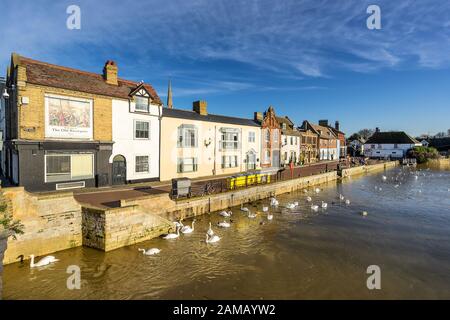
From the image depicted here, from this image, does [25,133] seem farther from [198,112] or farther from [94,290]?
[198,112]

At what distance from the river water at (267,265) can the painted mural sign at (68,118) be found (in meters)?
10.5

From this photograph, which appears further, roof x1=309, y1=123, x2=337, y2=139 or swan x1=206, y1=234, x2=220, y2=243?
roof x1=309, y1=123, x2=337, y2=139

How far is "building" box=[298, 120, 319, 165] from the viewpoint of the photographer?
2187 inches

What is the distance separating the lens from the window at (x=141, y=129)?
80.9 ft

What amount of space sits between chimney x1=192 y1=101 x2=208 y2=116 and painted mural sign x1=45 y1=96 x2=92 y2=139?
13810 millimetres

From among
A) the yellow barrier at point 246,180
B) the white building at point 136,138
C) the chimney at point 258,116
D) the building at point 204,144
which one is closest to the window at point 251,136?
the building at point 204,144

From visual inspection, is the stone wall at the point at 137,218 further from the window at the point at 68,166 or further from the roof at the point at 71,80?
the roof at the point at 71,80

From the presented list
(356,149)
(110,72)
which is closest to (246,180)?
(110,72)

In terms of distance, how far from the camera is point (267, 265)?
12539 millimetres

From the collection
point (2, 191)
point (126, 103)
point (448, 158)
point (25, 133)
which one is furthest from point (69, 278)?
point (448, 158)

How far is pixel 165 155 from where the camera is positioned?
2730cm

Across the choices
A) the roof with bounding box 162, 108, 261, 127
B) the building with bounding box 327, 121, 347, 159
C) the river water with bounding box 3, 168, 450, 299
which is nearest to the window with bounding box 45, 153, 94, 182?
the river water with bounding box 3, 168, 450, 299

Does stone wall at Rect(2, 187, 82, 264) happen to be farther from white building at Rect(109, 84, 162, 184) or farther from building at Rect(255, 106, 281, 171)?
building at Rect(255, 106, 281, 171)

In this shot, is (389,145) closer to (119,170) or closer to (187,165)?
(187,165)
